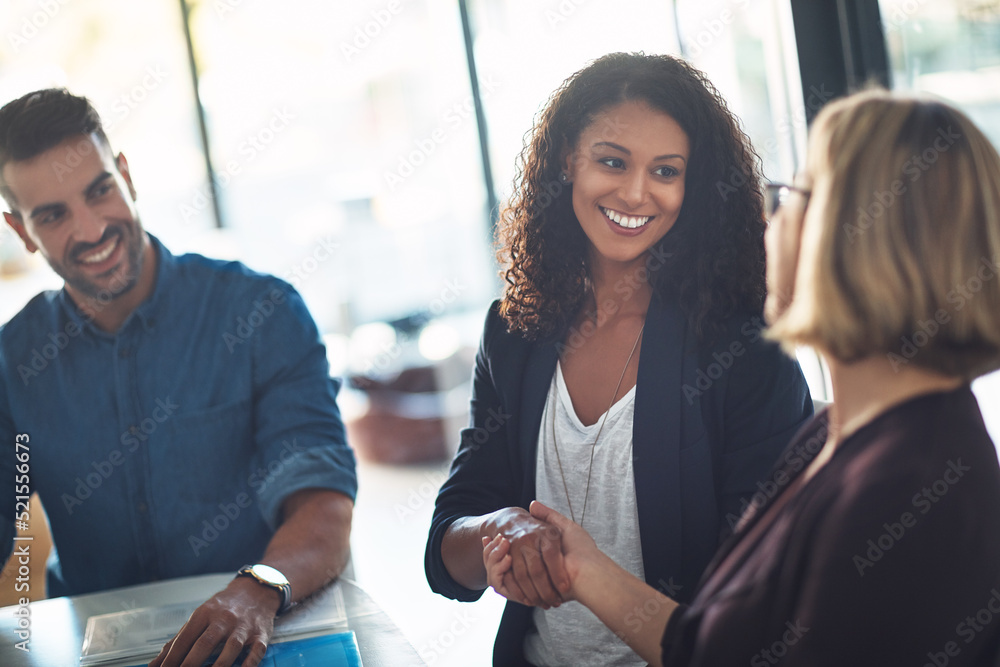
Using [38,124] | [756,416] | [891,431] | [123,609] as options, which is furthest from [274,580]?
[38,124]

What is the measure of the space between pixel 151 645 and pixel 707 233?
3.68 feet

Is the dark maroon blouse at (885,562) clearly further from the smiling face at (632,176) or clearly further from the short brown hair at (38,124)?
the short brown hair at (38,124)

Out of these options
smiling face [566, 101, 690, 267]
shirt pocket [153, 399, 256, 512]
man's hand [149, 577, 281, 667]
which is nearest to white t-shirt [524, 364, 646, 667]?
smiling face [566, 101, 690, 267]

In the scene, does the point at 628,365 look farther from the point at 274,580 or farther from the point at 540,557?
the point at 274,580

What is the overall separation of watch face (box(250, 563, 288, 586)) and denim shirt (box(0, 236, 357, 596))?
33cm

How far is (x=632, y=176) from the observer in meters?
1.38

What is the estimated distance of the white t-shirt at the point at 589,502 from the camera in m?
1.36

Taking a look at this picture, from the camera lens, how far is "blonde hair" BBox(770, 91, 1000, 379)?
837mm

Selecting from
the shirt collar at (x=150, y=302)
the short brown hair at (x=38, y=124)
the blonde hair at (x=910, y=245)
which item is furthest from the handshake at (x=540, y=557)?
the short brown hair at (x=38, y=124)

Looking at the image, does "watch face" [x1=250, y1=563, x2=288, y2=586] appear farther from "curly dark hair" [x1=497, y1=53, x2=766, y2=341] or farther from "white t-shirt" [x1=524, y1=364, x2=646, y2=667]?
"curly dark hair" [x1=497, y1=53, x2=766, y2=341]

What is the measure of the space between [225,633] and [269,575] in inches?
5.6

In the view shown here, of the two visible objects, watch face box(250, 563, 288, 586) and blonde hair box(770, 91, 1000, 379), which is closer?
blonde hair box(770, 91, 1000, 379)

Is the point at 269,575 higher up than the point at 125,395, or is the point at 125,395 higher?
the point at 125,395

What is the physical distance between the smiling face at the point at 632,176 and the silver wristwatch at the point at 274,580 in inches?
30.1
